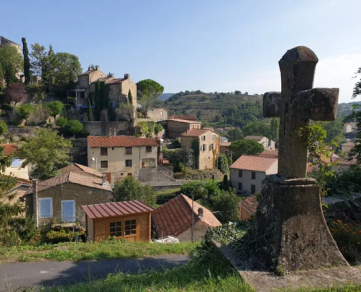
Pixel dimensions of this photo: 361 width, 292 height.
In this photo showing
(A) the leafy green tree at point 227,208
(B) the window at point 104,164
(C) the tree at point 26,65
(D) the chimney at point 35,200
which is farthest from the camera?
(C) the tree at point 26,65

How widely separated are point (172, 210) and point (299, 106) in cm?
1588

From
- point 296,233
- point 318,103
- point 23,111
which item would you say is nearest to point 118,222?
point 296,233

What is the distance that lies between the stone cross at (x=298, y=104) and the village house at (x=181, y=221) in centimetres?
1163

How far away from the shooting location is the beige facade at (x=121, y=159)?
3506 cm

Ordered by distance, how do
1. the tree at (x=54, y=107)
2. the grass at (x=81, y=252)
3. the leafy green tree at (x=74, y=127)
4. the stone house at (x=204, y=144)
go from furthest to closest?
the tree at (x=54, y=107) < the stone house at (x=204, y=144) < the leafy green tree at (x=74, y=127) < the grass at (x=81, y=252)

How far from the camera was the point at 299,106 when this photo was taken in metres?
3.85

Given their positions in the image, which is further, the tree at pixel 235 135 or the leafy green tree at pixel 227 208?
the tree at pixel 235 135

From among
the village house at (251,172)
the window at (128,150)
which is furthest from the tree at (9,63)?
the village house at (251,172)

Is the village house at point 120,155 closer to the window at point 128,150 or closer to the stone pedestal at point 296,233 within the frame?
the window at point 128,150

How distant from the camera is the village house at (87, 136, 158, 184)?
115 ft

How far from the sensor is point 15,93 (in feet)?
143

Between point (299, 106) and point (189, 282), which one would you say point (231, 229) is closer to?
point (189, 282)

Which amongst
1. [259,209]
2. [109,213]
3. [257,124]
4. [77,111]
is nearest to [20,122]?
[77,111]

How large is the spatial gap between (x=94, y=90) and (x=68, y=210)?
35.4 metres
